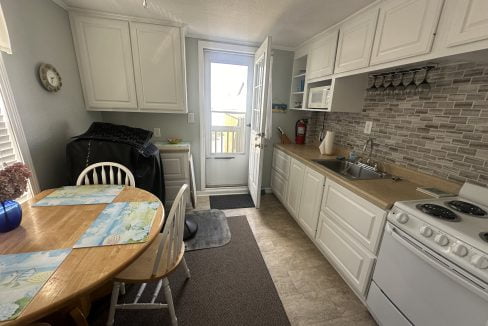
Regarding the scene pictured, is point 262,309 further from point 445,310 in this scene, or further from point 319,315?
point 445,310

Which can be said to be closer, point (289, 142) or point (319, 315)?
point (319, 315)

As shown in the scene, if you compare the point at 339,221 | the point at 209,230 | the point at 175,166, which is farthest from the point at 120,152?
the point at 339,221

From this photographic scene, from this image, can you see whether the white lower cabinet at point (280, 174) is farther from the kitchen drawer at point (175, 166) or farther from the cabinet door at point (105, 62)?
the cabinet door at point (105, 62)

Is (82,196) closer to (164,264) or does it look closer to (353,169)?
(164,264)

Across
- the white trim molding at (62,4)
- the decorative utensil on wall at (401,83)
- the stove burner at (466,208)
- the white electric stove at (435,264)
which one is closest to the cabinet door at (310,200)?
the white electric stove at (435,264)

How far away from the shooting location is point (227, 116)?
2.93 metres

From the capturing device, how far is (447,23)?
1.09 m

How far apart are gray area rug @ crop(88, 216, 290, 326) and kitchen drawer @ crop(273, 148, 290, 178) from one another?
1.12m

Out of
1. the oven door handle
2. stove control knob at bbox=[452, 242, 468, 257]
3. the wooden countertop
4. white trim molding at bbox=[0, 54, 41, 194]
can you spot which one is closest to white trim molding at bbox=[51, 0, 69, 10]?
white trim molding at bbox=[0, 54, 41, 194]

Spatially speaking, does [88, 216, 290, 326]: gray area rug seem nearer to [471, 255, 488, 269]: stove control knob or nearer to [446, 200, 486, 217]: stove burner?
[471, 255, 488, 269]: stove control knob

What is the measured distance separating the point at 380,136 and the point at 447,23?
38.0 inches

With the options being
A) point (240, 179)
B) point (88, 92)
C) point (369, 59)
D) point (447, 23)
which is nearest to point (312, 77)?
point (369, 59)

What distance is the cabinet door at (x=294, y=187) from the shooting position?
7.25ft

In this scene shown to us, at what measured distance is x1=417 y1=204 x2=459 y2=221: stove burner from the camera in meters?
0.99
